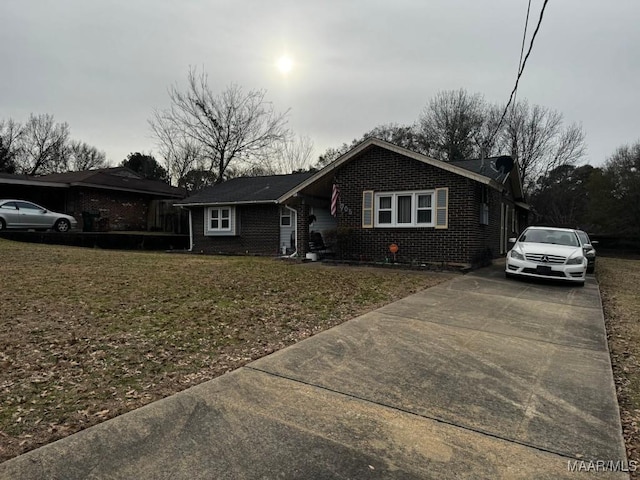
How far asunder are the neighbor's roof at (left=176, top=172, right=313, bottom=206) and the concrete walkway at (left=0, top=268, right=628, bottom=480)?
1345 centimetres

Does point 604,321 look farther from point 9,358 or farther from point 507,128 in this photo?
point 507,128

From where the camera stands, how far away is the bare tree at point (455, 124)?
118 ft

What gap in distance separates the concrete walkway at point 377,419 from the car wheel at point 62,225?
63.3 ft

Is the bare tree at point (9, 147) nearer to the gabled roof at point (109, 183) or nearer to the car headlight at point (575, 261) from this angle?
the gabled roof at point (109, 183)

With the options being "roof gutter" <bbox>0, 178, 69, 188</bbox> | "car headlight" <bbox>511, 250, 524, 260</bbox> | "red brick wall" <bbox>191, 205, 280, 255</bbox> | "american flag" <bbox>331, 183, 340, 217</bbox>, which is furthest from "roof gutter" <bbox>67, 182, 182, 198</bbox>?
"car headlight" <bbox>511, 250, 524, 260</bbox>

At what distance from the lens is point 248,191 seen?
1988 cm

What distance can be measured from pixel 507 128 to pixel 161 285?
3649 centimetres

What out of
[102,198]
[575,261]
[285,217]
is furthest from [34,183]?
[575,261]

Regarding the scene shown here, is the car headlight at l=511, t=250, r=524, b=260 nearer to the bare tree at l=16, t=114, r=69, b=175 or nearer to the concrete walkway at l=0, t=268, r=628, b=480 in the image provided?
the concrete walkway at l=0, t=268, r=628, b=480

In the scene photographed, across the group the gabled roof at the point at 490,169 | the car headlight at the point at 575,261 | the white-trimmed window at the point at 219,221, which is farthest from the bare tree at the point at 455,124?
the car headlight at the point at 575,261

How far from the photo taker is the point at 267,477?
2314 millimetres

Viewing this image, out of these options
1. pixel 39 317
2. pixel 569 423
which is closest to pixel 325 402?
pixel 569 423
